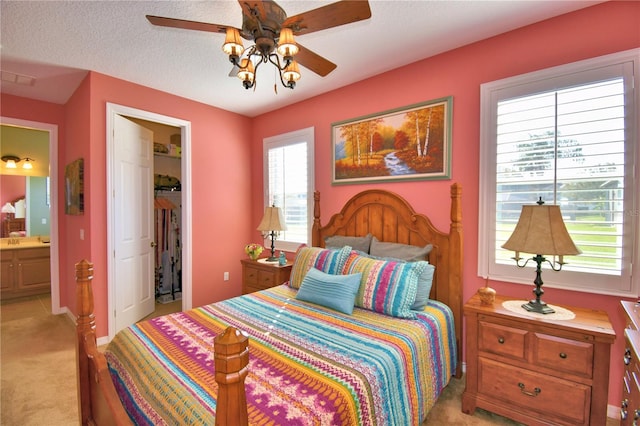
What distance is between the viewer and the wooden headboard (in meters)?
2.35

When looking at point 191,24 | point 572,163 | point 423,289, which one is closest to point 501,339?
point 423,289

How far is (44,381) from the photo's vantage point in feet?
7.89

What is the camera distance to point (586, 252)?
1.94 m

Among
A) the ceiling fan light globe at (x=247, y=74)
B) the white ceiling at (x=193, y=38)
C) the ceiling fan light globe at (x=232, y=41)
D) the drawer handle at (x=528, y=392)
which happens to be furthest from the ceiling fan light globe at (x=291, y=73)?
the drawer handle at (x=528, y=392)

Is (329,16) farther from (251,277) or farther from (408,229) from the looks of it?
Result: (251,277)

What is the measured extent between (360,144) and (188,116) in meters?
2.23

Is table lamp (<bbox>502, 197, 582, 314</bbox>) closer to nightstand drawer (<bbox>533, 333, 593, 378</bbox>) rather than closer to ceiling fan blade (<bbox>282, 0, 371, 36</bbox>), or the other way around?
nightstand drawer (<bbox>533, 333, 593, 378</bbox>)

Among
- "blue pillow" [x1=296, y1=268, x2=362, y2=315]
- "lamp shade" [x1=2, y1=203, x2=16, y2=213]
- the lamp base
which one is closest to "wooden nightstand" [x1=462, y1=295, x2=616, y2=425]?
the lamp base

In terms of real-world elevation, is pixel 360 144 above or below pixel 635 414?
above

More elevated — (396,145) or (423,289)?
(396,145)

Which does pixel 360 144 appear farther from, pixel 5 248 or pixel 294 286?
pixel 5 248

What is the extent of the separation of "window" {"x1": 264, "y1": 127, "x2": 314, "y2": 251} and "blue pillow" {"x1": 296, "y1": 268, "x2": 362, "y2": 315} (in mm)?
1384

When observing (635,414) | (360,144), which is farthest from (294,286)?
(635,414)

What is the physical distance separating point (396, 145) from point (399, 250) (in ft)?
3.37
